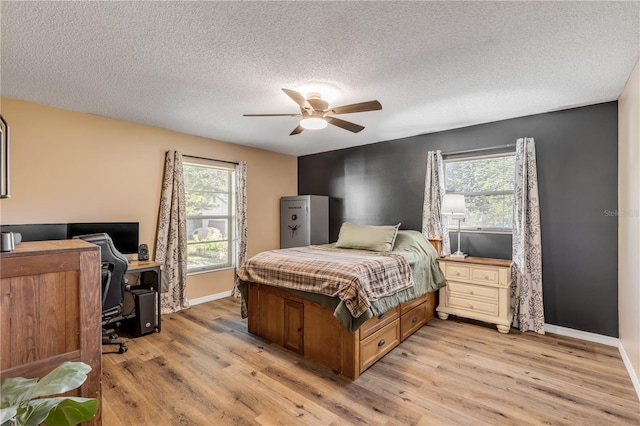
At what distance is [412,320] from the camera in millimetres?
3268

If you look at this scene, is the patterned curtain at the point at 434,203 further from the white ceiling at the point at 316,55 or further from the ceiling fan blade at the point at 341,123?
the ceiling fan blade at the point at 341,123

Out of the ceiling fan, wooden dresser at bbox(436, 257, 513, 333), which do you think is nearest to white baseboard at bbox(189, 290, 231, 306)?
the ceiling fan

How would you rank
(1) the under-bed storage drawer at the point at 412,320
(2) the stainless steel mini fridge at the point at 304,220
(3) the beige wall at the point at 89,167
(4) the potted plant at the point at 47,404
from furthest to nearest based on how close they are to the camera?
(2) the stainless steel mini fridge at the point at 304,220
(1) the under-bed storage drawer at the point at 412,320
(3) the beige wall at the point at 89,167
(4) the potted plant at the point at 47,404

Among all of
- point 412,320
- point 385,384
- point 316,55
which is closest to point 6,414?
point 385,384

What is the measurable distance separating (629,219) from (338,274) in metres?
2.51

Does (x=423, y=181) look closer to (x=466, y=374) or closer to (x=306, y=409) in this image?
(x=466, y=374)

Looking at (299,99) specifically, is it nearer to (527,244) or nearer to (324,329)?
(324,329)

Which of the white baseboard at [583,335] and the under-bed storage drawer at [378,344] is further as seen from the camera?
the white baseboard at [583,335]

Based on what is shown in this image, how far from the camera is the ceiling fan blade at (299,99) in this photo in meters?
2.28

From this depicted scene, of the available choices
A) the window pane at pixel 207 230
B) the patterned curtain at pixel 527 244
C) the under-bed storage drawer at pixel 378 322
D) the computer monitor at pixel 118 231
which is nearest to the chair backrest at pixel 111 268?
the computer monitor at pixel 118 231

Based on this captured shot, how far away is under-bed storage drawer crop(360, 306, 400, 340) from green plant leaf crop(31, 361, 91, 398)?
1.93m

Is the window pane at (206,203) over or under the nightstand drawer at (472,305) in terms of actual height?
over

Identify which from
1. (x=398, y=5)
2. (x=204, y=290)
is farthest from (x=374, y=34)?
(x=204, y=290)

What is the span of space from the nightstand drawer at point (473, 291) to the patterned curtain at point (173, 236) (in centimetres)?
351
